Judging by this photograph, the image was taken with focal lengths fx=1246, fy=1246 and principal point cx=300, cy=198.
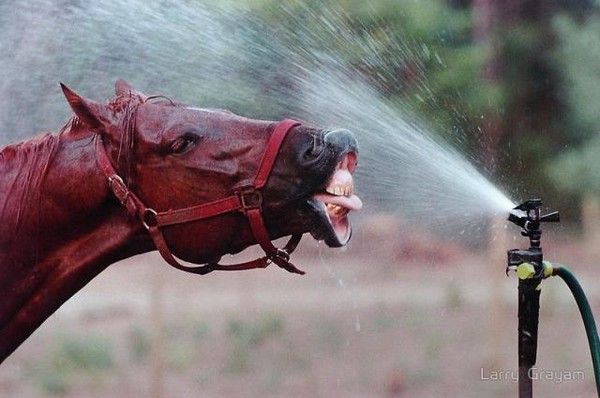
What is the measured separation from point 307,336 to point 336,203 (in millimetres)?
7163

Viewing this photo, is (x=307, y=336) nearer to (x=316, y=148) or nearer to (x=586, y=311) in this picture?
(x=586, y=311)

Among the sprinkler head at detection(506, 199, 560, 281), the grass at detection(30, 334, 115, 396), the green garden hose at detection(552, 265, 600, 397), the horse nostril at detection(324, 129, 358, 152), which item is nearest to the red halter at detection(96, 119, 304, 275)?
the horse nostril at detection(324, 129, 358, 152)

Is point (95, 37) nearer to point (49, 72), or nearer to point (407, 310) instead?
point (49, 72)

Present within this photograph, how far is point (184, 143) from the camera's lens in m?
2.92

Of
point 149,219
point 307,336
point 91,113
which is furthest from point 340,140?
point 307,336

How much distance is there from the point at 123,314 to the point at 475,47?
3837 mm

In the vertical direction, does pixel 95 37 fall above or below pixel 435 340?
above

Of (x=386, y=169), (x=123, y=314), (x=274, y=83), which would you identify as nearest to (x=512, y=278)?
(x=123, y=314)

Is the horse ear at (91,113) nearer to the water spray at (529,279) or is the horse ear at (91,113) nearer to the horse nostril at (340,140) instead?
the horse nostril at (340,140)

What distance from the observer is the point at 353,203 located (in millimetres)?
2844

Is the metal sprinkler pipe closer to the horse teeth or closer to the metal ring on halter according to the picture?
the horse teeth

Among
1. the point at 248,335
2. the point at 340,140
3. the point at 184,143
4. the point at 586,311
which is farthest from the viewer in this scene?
the point at 248,335

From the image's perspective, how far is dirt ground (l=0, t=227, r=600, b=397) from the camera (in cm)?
862

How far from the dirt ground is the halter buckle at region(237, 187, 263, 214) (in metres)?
5.06
